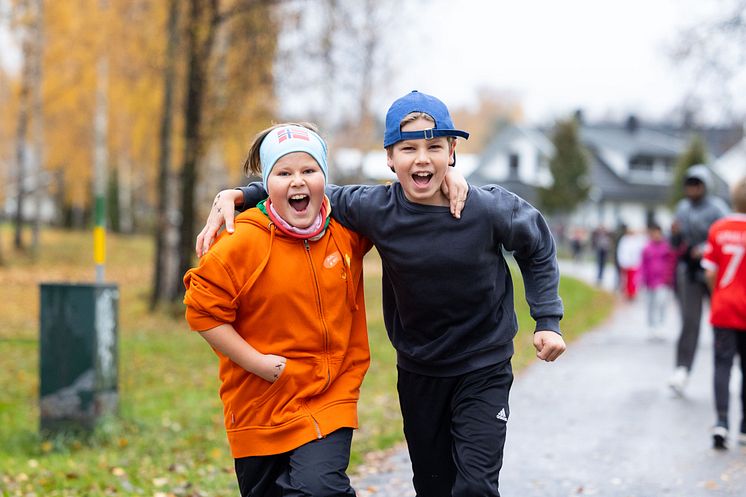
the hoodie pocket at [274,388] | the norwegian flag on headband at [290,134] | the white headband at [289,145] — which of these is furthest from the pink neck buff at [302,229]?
the hoodie pocket at [274,388]

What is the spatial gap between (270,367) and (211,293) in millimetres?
365

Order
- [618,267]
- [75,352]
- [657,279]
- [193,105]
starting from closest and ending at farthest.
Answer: [75,352], [657,279], [193,105], [618,267]

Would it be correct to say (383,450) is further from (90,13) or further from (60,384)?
(90,13)

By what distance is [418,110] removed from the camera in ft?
12.1

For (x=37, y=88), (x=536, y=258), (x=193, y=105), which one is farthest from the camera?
(x=37, y=88)

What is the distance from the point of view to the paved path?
18.9 ft

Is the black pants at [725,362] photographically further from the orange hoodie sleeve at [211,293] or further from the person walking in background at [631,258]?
the person walking in background at [631,258]

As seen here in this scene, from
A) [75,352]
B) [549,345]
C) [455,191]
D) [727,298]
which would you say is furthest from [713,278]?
[75,352]

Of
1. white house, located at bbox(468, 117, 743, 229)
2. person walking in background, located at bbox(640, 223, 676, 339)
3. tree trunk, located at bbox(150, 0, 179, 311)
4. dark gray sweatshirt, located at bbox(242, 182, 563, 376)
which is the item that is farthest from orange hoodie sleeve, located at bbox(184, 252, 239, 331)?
white house, located at bbox(468, 117, 743, 229)

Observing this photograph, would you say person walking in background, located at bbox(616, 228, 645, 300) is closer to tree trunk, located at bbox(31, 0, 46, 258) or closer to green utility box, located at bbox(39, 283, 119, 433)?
green utility box, located at bbox(39, 283, 119, 433)

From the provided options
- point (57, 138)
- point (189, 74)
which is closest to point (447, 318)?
point (189, 74)

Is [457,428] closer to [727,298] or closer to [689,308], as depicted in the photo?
[727,298]

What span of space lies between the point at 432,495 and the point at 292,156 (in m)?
1.61

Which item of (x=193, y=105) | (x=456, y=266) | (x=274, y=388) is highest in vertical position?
(x=193, y=105)
